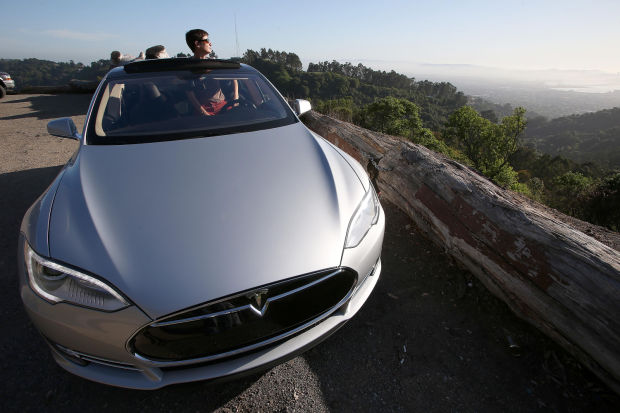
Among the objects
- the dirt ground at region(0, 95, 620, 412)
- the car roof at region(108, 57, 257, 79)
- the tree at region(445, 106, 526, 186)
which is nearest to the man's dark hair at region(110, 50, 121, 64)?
the car roof at region(108, 57, 257, 79)

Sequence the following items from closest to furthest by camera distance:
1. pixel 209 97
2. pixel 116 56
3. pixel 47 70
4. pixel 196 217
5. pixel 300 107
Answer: pixel 196 217, pixel 209 97, pixel 300 107, pixel 116 56, pixel 47 70

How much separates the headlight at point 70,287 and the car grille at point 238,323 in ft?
0.60

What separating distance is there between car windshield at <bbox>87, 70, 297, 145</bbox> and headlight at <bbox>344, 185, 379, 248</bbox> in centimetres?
105

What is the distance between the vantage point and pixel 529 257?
5.66 feet

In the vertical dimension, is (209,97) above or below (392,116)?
above

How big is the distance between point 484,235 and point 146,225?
210 cm

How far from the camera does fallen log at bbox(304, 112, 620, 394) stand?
56.9 inches

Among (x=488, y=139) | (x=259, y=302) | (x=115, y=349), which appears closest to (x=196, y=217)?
(x=259, y=302)

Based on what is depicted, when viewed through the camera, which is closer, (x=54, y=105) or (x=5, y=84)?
(x=54, y=105)

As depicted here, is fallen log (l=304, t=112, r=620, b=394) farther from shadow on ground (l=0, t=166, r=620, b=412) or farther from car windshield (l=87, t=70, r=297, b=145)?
car windshield (l=87, t=70, r=297, b=145)

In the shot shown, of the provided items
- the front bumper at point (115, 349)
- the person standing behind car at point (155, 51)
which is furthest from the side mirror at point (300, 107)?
the person standing behind car at point (155, 51)

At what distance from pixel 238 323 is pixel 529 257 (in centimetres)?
172

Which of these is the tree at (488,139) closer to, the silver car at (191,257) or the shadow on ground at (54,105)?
the silver car at (191,257)

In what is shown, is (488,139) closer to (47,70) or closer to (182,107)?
(182,107)
